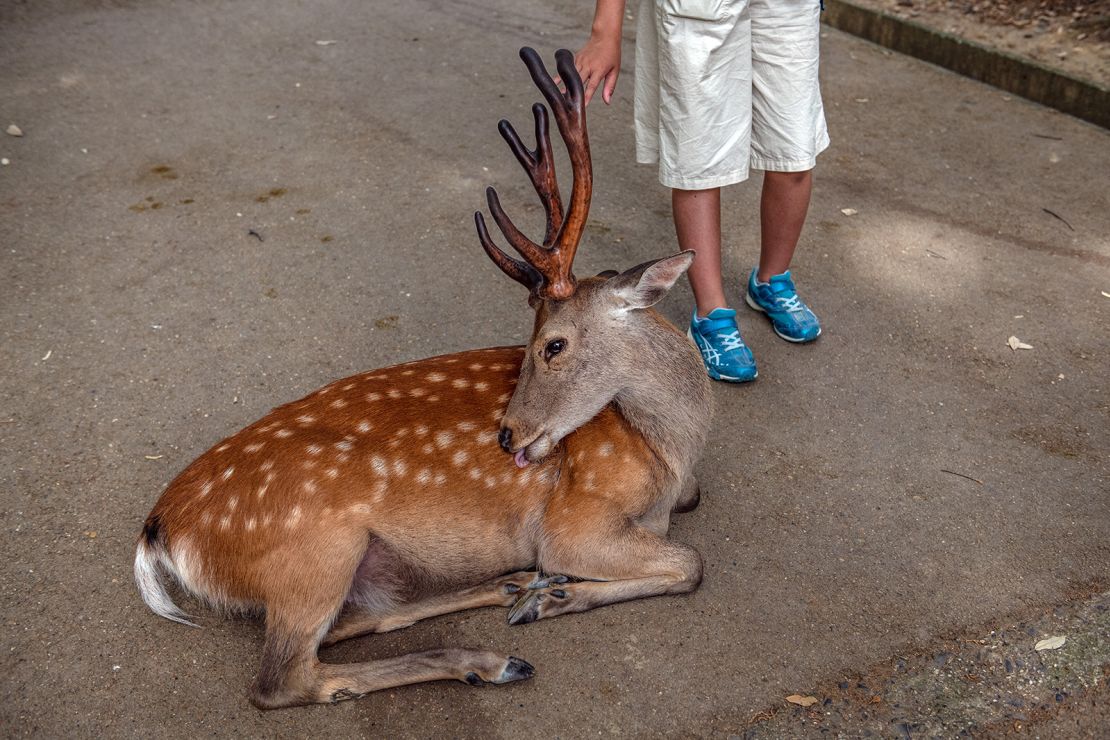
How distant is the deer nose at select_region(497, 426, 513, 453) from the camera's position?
2664 mm

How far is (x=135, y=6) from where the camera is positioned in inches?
280

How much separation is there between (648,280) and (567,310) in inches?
9.2

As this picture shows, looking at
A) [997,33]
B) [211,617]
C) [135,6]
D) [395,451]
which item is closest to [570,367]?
[395,451]

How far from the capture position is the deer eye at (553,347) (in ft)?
8.93

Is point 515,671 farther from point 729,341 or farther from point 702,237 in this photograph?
point 702,237

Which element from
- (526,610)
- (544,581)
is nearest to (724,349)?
(544,581)

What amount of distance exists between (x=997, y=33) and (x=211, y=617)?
5.61 m

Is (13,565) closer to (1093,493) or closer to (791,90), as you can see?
(791,90)

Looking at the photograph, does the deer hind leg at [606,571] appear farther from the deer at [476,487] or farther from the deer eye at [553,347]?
the deer eye at [553,347]

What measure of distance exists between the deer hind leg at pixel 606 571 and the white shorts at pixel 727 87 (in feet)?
4.37

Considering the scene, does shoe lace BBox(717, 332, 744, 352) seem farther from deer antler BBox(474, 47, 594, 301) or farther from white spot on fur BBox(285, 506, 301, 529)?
white spot on fur BBox(285, 506, 301, 529)

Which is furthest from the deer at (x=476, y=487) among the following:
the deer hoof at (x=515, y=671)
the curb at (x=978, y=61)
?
the curb at (x=978, y=61)

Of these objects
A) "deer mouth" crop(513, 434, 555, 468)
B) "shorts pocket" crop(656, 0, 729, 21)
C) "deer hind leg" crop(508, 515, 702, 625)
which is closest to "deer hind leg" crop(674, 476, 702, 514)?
"deer hind leg" crop(508, 515, 702, 625)

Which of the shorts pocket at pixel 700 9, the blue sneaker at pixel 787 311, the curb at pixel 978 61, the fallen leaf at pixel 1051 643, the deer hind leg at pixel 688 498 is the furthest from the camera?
the curb at pixel 978 61
